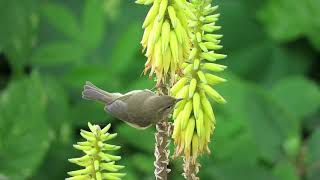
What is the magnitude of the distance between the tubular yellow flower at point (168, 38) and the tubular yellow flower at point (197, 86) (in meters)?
0.01

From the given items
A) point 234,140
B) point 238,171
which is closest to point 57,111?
point 234,140

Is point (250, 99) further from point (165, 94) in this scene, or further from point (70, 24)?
point (165, 94)

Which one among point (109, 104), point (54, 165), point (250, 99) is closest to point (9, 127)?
point (54, 165)

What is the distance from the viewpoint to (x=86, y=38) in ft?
10.5

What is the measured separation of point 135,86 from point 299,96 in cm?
71

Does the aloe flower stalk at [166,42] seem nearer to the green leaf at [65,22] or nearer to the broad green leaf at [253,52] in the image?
the green leaf at [65,22]

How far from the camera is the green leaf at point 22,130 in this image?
2527mm

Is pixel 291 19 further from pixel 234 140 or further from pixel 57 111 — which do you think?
pixel 57 111

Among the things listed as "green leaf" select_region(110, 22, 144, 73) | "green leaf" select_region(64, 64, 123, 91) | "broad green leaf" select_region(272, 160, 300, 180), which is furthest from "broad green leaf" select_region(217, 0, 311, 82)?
"broad green leaf" select_region(272, 160, 300, 180)

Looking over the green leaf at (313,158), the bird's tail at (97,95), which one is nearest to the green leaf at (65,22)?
the green leaf at (313,158)

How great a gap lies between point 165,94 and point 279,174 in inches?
67.3

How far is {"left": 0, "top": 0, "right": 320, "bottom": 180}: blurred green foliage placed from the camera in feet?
8.66

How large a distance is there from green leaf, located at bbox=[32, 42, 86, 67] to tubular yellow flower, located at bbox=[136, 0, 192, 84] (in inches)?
80.3

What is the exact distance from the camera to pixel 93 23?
10.4 feet
